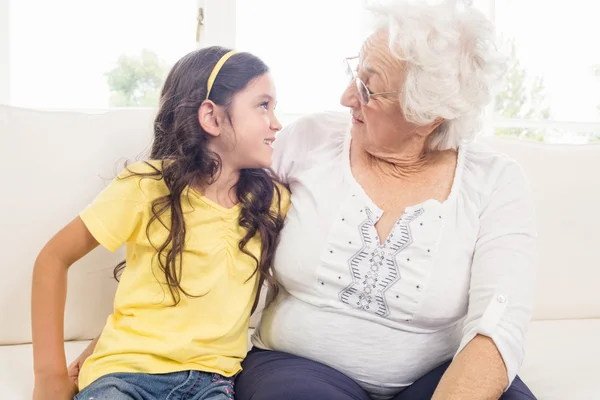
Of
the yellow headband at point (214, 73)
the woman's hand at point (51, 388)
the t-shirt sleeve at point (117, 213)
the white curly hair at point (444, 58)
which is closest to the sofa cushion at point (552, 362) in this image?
the woman's hand at point (51, 388)

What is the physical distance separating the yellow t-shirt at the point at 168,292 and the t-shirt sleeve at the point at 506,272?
0.48 meters

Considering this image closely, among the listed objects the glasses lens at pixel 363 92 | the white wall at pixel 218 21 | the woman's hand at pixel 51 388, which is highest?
the white wall at pixel 218 21

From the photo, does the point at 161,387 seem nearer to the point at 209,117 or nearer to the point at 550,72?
the point at 209,117

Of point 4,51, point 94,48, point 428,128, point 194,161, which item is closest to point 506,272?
point 428,128

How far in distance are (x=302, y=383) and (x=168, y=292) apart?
13.7 inches

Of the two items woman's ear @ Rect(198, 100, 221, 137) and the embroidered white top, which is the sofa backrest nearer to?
woman's ear @ Rect(198, 100, 221, 137)

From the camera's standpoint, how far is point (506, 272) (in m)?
1.45

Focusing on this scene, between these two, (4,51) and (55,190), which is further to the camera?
(4,51)

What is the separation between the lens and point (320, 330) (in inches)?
59.3

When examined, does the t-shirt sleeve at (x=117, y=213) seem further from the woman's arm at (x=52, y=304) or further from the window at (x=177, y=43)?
the window at (x=177, y=43)

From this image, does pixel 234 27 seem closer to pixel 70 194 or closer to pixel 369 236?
pixel 70 194

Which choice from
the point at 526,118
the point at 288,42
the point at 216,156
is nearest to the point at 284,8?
the point at 288,42

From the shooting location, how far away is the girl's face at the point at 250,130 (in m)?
1.53

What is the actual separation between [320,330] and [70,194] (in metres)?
0.74
